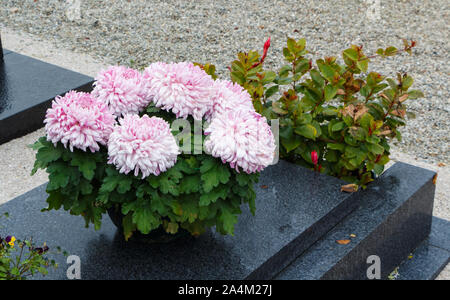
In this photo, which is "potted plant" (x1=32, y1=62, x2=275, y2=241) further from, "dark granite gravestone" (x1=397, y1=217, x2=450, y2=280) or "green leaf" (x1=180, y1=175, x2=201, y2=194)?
"dark granite gravestone" (x1=397, y1=217, x2=450, y2=280)

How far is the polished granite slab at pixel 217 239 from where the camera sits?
2455 millimetres

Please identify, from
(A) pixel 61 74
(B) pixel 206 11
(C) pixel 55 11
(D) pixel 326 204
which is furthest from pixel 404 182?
(C) pixel 55 11

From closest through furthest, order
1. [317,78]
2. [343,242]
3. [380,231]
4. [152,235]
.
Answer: [152,235] < [343,242] < [380,231] < [317,78]

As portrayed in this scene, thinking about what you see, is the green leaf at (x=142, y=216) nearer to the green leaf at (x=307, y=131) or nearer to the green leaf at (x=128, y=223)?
the green leaf at (x=128, y=223)

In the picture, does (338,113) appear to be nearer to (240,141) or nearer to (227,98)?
(227,98)

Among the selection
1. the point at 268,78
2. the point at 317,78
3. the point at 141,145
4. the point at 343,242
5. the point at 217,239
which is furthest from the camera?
the point at 268,78

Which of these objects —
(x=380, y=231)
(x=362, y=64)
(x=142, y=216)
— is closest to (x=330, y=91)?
(x=362, y=64)

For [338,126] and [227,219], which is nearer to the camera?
[227,219]

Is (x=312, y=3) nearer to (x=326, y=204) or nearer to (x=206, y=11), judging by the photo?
(x=206, y=11)

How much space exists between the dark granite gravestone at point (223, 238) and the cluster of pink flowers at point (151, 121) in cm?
52

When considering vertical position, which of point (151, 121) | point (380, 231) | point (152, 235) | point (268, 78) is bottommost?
point (380, 231)

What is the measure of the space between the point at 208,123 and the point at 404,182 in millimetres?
1418

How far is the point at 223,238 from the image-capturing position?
105 inches

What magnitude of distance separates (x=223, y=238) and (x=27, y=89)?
8.71 feet
